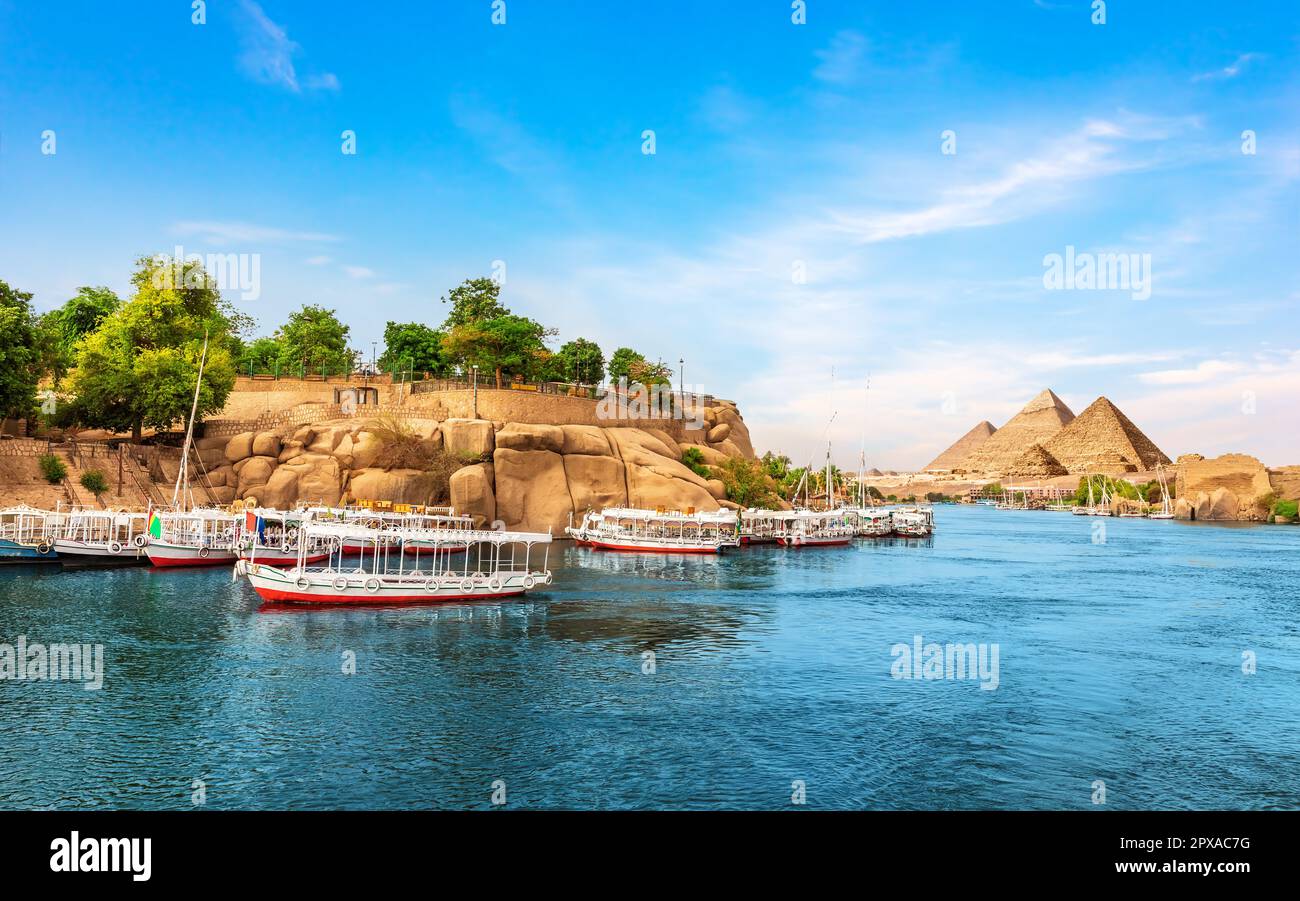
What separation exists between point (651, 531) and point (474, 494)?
56.6 ft

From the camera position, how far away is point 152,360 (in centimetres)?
8375

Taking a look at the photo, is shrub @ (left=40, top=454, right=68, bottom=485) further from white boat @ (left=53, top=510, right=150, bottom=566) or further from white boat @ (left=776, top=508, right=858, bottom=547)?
white boat @ (left=776, top=508, right=858, bottom=547)

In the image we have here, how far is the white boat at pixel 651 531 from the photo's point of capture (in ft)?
271

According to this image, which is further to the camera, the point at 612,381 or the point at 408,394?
the point at 612,381

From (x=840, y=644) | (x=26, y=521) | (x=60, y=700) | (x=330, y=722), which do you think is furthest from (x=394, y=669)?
(x=26, y=521)

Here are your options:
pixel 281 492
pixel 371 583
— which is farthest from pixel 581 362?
pixel 371 583

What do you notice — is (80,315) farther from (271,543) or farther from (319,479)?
(271,543)

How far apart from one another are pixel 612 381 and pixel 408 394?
3677 centimetres

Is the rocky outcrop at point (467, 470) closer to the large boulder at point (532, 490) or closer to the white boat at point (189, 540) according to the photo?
the large boulder at point (532, 490)

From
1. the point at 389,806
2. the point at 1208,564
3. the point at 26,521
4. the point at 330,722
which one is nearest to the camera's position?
the point at 389,806

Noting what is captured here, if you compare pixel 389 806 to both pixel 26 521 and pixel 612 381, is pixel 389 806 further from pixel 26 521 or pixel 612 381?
pixel 612 381

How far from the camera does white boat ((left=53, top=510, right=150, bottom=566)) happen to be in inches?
2408

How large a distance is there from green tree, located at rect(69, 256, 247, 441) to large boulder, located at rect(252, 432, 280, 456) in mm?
5498
